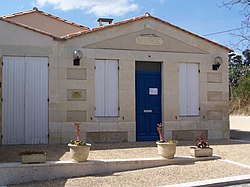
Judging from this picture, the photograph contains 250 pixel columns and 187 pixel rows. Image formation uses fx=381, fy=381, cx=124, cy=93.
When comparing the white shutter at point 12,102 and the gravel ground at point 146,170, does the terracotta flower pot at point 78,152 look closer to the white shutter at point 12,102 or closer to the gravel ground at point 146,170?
the gravel ground at point 146,170

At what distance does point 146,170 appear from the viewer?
842 centimetres

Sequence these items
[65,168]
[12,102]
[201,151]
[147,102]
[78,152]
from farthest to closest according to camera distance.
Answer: [147,102] < [12,102] < [201,151] < [78,152] < [65,168]

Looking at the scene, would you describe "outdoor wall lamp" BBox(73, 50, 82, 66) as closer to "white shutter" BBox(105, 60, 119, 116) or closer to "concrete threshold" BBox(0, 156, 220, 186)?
"white shutter" BBox(105, 60, 119, 116)

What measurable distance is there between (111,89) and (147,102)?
1386mm

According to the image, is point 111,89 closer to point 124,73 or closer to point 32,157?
point 124,73

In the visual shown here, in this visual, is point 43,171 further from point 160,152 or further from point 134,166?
point 160,152

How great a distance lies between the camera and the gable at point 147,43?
1289 cm

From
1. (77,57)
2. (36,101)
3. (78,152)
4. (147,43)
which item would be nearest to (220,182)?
(78,152)

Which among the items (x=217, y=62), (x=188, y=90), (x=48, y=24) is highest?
(x=48, y=24)

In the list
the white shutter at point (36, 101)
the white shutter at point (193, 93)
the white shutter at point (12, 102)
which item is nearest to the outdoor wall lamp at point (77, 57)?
the white shutter at point (36, 101)

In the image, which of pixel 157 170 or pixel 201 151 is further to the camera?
pixel 201 151

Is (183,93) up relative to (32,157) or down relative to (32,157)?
up

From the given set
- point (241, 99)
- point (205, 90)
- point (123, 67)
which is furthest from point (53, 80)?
point (241, 99)

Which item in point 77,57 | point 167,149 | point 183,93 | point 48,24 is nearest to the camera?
point 167,149
